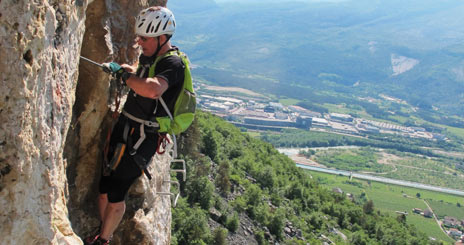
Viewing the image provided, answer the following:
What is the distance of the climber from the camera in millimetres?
4762

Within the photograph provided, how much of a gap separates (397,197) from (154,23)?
8633 cm

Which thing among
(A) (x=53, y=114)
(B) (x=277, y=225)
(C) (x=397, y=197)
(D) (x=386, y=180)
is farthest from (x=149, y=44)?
(D) (x=386, y=180)

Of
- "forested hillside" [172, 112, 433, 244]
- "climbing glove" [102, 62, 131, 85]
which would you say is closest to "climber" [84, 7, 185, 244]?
"climbing glove" [102, 62, 131, 85]

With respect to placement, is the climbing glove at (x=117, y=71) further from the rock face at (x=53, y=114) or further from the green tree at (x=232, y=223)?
the green tree at (x=232, y=223)

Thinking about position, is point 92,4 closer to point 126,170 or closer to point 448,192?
point 126,170

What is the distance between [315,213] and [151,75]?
118ft

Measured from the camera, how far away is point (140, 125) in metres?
4.96

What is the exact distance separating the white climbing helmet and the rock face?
2.16 ft

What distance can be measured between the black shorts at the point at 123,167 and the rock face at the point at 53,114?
0.34m

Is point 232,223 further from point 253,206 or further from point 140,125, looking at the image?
point 140,125

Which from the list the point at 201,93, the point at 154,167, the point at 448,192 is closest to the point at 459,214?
the point at 448,192

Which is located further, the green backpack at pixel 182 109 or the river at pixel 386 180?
the river at pixel 386 180

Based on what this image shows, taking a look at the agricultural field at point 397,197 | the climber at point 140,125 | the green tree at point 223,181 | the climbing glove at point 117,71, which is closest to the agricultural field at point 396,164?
the agricultural field at point 397,197

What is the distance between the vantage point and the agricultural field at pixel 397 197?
72.2m
